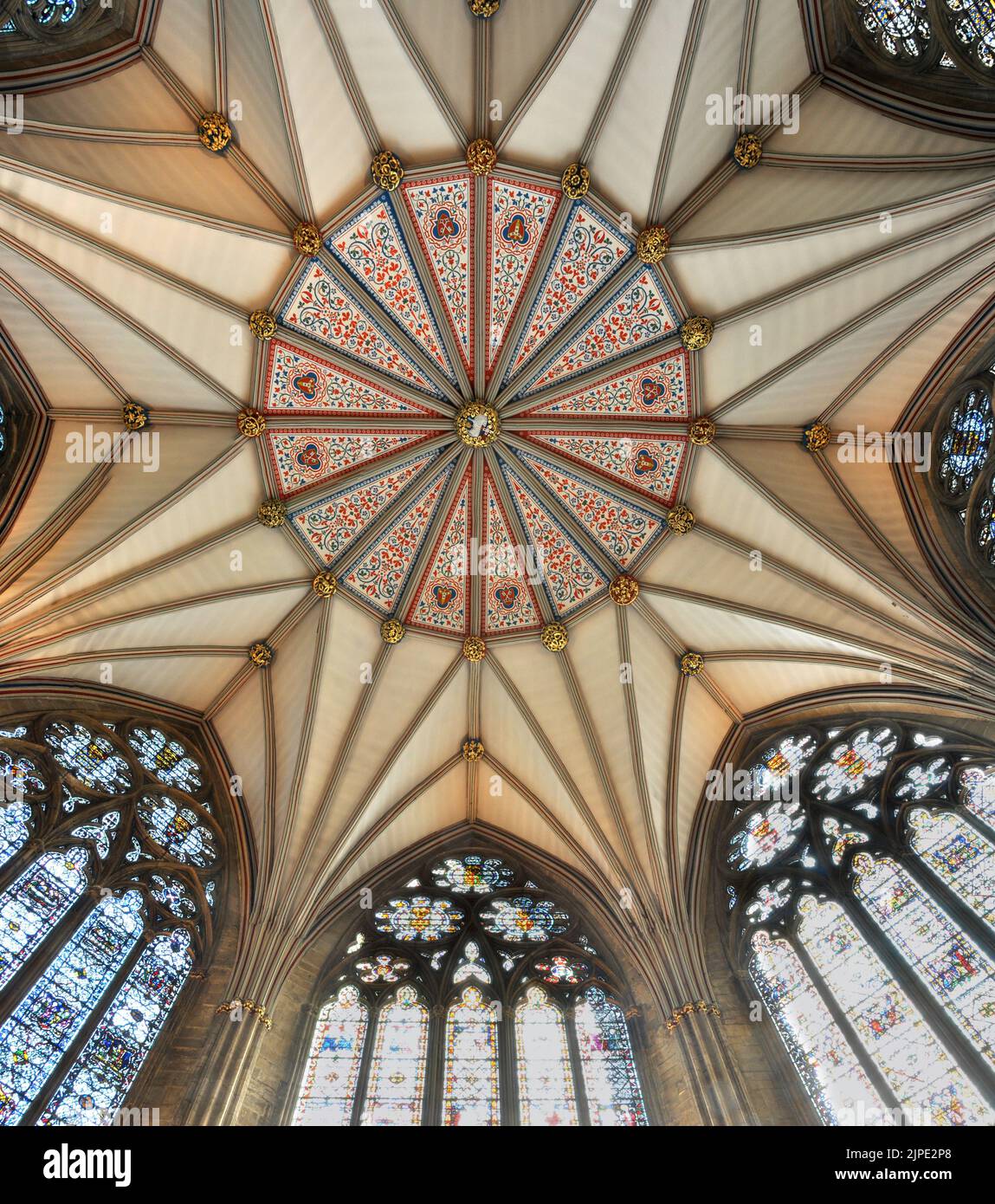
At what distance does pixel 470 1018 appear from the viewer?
1358cm

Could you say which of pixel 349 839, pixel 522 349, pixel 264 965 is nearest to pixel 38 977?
pixel 264 965

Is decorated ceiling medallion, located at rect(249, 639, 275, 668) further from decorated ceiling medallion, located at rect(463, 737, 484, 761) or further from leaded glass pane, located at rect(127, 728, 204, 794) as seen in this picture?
decorated ceiling medallion, located at rect(463, 737, 484, 761)

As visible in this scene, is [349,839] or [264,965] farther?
[349,839]

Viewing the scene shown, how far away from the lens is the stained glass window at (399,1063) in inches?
472

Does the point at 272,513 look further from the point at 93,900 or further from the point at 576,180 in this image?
the point at 576,180

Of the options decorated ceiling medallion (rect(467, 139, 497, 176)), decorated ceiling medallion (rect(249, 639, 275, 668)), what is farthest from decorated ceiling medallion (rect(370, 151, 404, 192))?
decorated ceiling medallion (rect(249, 639, 275, 668))

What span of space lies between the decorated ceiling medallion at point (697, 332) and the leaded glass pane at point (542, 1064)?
1045cm

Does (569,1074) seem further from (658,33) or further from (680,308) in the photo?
(658,33)

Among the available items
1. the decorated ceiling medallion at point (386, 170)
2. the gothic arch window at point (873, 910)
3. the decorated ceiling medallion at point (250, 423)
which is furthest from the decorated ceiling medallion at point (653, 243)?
the gothic arch window at point (873, 910)

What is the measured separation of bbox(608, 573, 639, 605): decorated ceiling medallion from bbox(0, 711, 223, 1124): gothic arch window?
7.87m

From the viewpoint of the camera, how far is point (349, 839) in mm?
15555

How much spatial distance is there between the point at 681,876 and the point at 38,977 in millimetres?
9420

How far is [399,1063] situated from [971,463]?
11801mm
